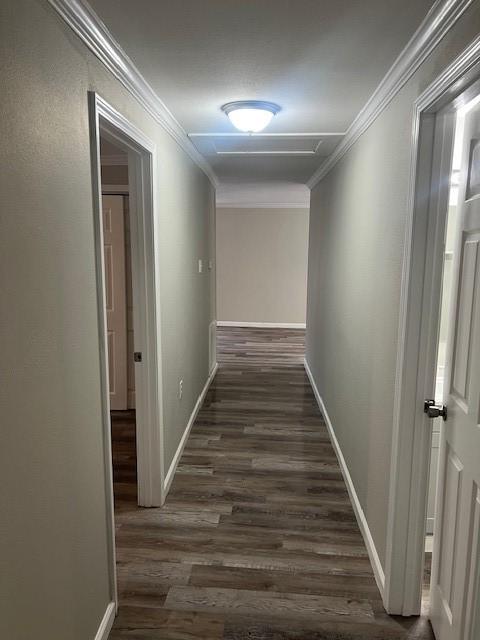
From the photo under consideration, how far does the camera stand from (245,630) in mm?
1953

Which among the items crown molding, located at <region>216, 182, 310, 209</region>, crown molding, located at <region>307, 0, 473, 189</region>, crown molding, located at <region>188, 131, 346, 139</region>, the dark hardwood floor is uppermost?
crown molding, located at <region>216, 182, 310, 209</region>

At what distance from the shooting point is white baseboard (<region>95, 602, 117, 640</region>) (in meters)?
1.83

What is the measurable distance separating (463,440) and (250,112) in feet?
6.03

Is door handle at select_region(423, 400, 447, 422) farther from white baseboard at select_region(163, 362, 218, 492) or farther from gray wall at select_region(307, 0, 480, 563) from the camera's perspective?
white baseboard at select_region(163, 362, 218, 492)

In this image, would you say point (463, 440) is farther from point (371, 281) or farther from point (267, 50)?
point (267, 50)

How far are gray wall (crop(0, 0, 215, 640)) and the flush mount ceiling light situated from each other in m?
0.64

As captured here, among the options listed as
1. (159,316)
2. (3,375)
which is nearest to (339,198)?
(159,316)

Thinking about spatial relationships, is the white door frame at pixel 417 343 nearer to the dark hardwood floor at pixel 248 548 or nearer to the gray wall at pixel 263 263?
the dark hardwood floor at pixel 248 548

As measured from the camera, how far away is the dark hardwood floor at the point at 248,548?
Result: 78.2 inches

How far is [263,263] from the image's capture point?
338 inches

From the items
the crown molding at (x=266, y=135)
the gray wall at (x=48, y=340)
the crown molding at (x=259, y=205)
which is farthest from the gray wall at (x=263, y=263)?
the gray wall at (x=48, y=340)

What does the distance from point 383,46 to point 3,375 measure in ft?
5.45

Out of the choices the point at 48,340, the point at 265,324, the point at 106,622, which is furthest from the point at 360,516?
the point at 265,324

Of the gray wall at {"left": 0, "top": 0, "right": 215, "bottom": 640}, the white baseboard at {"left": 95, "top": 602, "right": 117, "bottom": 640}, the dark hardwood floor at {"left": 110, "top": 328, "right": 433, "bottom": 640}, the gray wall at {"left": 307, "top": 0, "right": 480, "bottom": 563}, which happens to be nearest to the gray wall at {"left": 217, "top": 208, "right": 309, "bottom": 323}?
the gray wall at {"left": 307, "top": 0, "right": 480, "bottom": 563}
